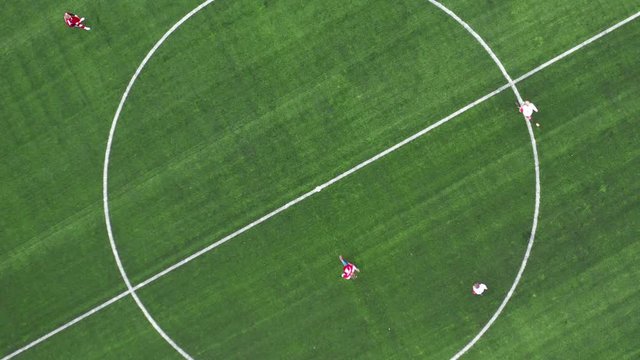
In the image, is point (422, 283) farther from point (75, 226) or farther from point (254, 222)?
point (75, 226)

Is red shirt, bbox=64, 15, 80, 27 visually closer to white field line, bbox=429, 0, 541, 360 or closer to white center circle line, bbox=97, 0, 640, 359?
white center circle line, bbox=97, 0, 640, 359

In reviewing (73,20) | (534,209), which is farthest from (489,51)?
(73,20)

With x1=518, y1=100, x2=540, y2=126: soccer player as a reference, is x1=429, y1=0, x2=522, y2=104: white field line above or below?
above

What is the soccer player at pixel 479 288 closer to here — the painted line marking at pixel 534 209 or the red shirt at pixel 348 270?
the painted line marking at pixel 534 209

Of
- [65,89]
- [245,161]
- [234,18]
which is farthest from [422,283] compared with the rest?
[65,89]

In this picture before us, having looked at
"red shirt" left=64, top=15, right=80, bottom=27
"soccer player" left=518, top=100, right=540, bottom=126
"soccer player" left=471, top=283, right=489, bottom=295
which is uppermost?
"red shirt" left=64, top=15, right=80, bottom=27

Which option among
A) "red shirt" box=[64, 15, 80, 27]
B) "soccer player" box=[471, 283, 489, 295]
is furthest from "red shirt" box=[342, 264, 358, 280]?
"red shirt" box=[64, 15, 80, 27]
